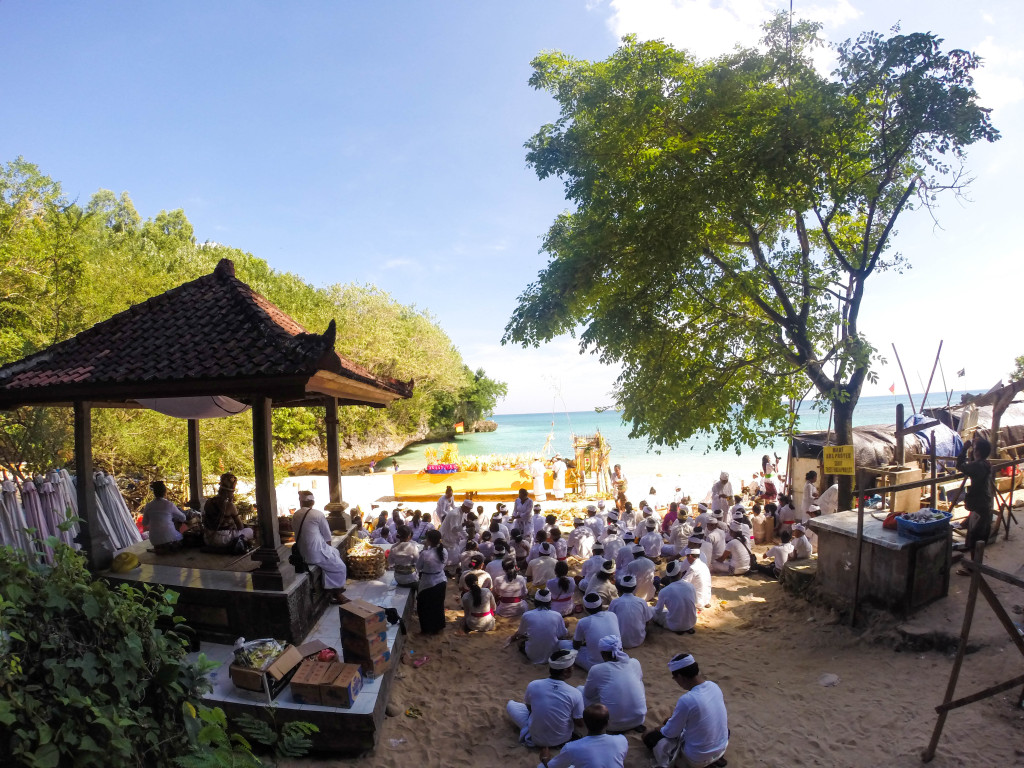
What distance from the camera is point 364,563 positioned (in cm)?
877

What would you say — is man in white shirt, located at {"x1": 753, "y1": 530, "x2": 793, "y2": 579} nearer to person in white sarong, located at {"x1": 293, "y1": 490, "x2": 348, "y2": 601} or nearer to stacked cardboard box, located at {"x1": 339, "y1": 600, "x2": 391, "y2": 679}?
stacked cardboard box, located at {"x1": 339, "y1": 600, "x2": 391, "y2": 679}

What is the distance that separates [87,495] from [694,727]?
7.44 metres

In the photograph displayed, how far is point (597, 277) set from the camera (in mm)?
10289

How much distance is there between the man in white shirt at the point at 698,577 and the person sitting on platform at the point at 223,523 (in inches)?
261

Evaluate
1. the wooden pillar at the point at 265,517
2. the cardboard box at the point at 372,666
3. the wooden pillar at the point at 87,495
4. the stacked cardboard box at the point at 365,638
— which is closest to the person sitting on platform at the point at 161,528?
the wooden pillar at the point at 87,495

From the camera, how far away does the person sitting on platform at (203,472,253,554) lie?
7.70 metres

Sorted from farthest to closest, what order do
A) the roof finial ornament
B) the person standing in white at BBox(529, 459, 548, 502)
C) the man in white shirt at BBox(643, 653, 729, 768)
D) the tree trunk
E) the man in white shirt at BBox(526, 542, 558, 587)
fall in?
the person standing in white at BBox(529, 459, 548, 502)
the man in white shirt at BBox(526, 542, 558, 587)
the tree trunk
the roof finial ornament
the man in white shirt at BBox(643, 653, 729, 768)

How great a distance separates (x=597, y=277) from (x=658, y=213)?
5.87ft

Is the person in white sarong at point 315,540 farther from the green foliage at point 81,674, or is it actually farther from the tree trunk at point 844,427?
the tree trunk at point 844,427

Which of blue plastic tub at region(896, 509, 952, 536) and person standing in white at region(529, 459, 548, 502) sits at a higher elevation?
blue plastic tub at region(896, 509, 952, 536)

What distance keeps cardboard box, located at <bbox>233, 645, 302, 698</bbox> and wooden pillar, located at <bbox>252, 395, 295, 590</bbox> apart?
92 cm

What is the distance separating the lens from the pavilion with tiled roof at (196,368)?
5766 mm

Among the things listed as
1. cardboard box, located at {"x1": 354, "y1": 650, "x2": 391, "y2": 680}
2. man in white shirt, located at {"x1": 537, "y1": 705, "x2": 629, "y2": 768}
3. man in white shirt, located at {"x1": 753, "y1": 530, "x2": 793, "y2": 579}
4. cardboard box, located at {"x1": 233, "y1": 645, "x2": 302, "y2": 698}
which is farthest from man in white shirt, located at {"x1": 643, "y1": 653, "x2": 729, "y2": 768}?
man in white shirt, located at {"x1": 753, "y1": 530, "x2": 793, "y2": 579}

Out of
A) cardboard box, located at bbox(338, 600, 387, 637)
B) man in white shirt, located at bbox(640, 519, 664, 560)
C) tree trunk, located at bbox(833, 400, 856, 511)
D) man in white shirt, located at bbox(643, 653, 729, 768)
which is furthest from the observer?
man in white shirt, located at bbox(640, 519, 664, 560)
